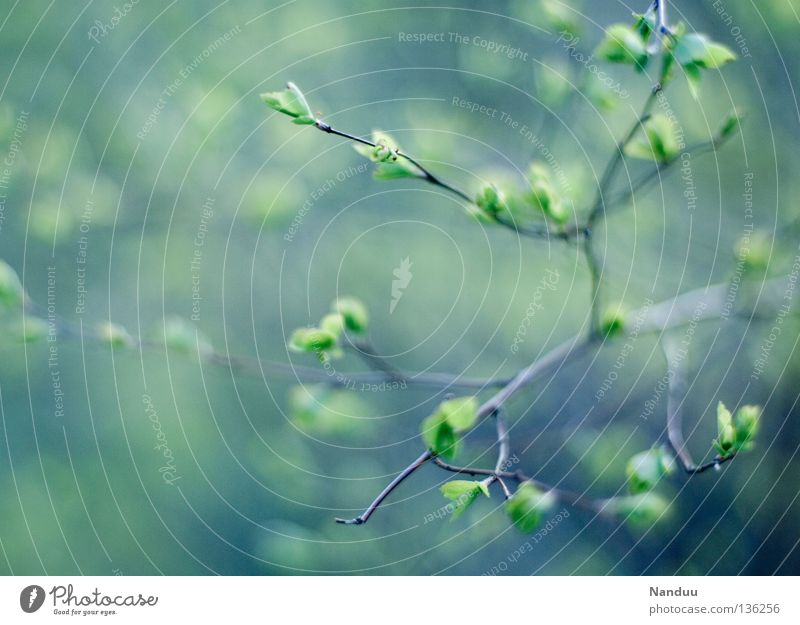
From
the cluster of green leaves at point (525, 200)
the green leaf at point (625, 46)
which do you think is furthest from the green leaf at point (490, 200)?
the green leaf at point (625, 46)

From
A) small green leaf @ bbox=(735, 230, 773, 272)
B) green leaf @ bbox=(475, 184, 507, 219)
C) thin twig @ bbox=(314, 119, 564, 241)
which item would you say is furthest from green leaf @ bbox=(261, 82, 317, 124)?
small green leaf @ bbox=(735, 230, 773, 272)

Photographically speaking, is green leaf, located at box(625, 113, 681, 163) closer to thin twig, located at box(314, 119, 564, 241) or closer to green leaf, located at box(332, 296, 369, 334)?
thin twig, located at box(314, 119, 564, 241)

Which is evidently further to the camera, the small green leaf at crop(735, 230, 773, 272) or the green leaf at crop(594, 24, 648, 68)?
the small green leaf at crop(735, 230, 773, 272)

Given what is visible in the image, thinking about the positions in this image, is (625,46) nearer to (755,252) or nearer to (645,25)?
(645,25)

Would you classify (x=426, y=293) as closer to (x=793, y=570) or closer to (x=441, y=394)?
(x=441, y=394)

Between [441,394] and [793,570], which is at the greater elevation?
[441,394]

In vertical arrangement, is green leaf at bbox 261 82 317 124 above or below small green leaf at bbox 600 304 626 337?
above

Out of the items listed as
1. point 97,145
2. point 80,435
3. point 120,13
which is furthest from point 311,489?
point 120,13
